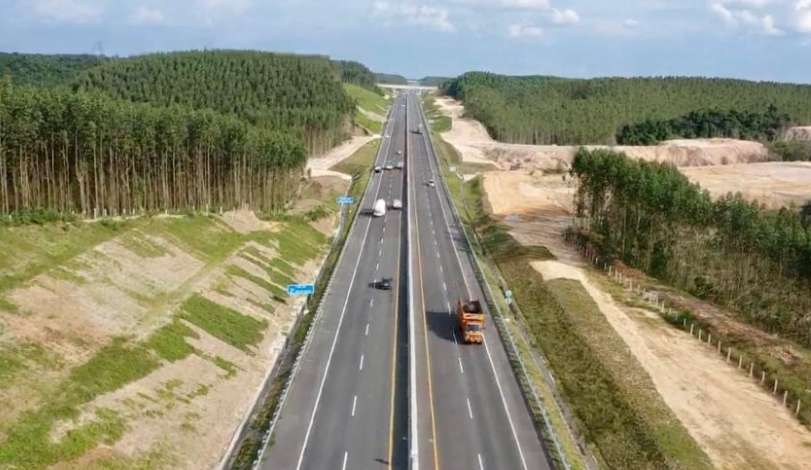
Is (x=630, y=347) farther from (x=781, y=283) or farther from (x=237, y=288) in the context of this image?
(x=237, y=288)

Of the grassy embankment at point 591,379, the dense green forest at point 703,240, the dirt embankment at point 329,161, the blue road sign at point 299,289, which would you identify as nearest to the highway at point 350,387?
the blue road sign at point 299,289

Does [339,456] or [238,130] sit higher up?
Result: [238,130]

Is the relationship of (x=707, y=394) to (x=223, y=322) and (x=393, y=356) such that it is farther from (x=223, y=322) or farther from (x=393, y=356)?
(x=223, y=322)

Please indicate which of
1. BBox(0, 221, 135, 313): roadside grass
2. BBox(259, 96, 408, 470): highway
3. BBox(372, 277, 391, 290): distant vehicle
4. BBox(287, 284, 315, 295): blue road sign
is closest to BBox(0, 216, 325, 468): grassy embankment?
BBox(0, 221, 135, 313): roadside grass

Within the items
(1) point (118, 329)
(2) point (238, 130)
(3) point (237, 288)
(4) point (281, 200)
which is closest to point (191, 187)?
(2) point (238, 130)

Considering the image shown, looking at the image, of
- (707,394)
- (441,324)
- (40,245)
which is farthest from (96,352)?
(707,394)

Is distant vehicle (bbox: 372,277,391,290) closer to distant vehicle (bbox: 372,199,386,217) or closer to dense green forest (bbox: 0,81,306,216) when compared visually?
dense green forest (bbox: 0,81,306,216)
